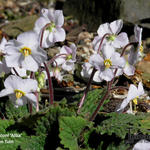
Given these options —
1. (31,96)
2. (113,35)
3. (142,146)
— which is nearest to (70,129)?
(31,96)

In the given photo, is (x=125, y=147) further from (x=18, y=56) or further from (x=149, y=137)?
(x=18, y=56)

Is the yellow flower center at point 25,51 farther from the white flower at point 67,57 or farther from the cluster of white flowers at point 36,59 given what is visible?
the white flower at point 67,57

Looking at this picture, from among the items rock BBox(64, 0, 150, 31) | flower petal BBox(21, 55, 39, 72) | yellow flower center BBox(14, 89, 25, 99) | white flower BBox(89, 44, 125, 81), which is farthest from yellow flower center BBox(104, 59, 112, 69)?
rock BBox(64, 0, 150, 31)

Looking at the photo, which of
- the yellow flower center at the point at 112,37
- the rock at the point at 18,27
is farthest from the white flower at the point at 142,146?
the rock at the point at 18,27

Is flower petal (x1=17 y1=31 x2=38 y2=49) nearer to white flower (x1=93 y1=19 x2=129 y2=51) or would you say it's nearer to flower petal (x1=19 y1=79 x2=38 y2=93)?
flower petal (x1=19 y1=79 x2=38 y2=93)

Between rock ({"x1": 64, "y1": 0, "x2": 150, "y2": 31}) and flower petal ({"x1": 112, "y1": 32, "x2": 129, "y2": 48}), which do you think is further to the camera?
rock ({"x1": 64, "y1": 0, "x2": 150, "y2": 31})

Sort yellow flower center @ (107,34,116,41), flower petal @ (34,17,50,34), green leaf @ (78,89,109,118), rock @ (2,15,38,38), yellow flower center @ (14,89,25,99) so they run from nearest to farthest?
1. yellow flower center @ (14,89,25,99)
2. flower petal @ (34,17,50,34)
3. yellow flower center @ (107,34,116,41)
4. green leaf @ (78,89,109,118)
5. rock @ (2,15,38,38)

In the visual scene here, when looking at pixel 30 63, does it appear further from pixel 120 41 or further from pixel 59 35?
pixel 120 41
